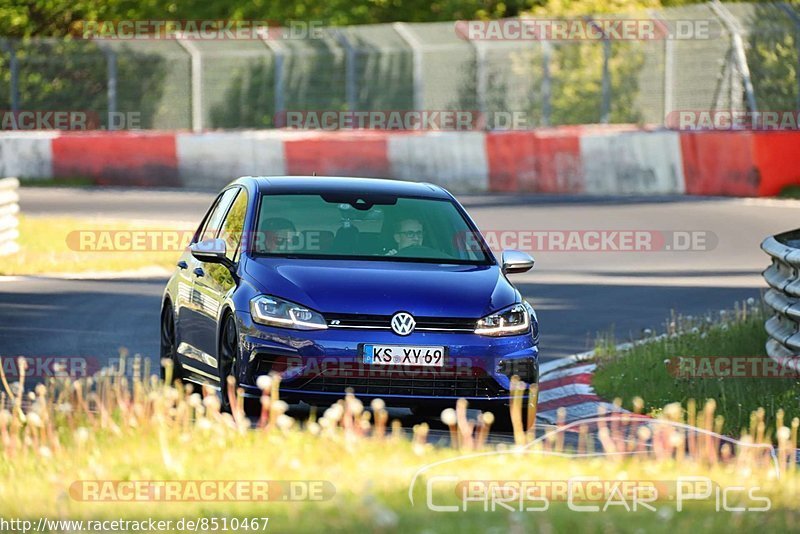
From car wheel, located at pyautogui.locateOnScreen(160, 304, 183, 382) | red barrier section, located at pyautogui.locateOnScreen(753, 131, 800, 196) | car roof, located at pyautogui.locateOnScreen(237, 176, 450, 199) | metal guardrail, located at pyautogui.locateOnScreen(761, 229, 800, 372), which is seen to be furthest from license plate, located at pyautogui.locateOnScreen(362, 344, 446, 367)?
red barrier section, located at pyautogui.locateOnScreen(753, 131, 800, 196)

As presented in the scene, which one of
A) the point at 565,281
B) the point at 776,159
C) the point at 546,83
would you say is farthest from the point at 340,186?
the point at 546,83

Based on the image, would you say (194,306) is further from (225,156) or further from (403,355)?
Result: (225,156)

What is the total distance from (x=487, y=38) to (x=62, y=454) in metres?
27.1

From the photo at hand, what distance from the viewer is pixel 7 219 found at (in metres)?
22.0

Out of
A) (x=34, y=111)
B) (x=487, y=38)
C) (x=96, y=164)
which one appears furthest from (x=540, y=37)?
(x=34, y=111)

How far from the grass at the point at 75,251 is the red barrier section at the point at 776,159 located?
904 centimetres

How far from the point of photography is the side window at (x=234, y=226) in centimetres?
1136

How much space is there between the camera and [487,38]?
34250mm

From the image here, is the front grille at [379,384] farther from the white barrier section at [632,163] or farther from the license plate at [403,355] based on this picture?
the white barrier section at [632,163]

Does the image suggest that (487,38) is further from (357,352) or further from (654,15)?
(357,352)

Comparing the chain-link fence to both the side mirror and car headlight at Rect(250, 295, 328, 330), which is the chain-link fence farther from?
car headlight at Rect(250, 295, 328, 330)

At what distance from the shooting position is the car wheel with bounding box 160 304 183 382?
39.1 feet

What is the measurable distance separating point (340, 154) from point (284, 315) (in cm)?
2159

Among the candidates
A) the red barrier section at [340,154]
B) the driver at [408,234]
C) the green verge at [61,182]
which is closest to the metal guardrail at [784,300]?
the driver at [408,234]
